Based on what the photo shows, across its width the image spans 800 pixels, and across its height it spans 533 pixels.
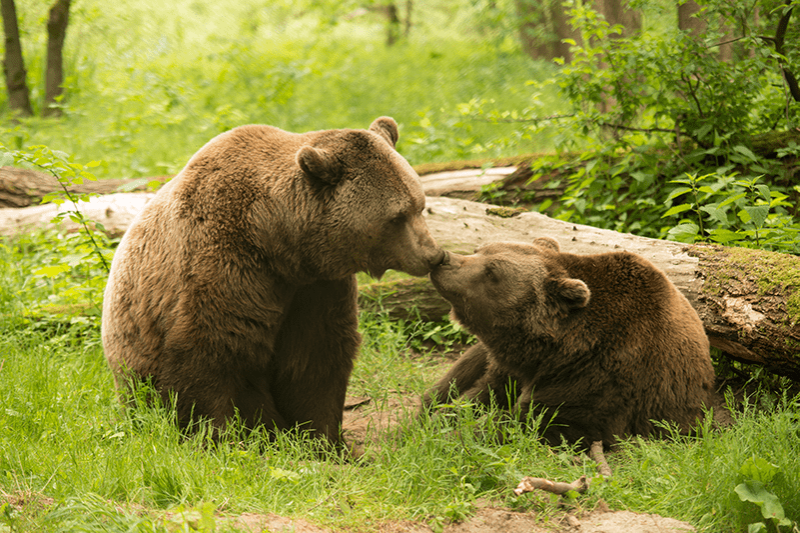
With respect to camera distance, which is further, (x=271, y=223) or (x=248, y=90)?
(x=248, y=90)

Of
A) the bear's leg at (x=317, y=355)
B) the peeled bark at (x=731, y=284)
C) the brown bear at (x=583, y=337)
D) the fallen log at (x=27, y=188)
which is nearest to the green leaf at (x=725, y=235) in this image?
the peeled bark at (x=731, y=284)

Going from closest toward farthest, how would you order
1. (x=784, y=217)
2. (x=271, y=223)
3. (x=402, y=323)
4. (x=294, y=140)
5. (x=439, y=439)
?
(x=439, y=439) < (x=271, y=223) < (x=294, y=140) < (x=784, y=217) < (x=402, y=323)

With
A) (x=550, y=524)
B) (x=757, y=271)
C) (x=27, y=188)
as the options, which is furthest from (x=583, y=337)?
(x=27, y=188)

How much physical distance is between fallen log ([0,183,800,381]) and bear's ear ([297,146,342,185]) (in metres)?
2.31

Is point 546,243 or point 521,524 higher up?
point 546,243

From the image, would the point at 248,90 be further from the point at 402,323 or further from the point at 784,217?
the point at 784,217

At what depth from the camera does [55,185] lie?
7797mm

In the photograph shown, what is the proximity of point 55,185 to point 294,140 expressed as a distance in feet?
17.4

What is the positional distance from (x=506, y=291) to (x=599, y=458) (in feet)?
3.96

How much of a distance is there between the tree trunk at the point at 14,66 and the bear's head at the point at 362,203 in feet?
22.1

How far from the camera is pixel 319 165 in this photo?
3.55 metres

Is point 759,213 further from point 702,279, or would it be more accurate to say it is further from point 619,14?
point 619,14

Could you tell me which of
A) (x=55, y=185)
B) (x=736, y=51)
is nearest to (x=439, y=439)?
(x=736, y=51)

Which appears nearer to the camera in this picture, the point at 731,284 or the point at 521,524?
the point at 521,524
